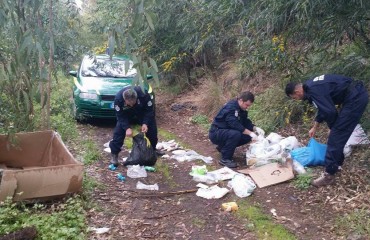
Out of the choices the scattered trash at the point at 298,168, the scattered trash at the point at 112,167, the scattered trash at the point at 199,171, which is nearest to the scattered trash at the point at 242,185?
the scattered trash at the point at 199,171

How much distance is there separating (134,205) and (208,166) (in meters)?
1.82

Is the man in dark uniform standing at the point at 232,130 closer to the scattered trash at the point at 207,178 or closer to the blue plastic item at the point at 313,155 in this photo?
the scattered trash at the point at 207,178

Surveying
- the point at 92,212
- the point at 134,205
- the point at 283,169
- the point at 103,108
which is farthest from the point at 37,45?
the point at 103,108

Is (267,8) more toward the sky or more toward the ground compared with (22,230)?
more toward the sky

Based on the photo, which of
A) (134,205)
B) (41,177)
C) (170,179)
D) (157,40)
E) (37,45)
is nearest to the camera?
(37,45)

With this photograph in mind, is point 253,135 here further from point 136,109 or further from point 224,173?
point 136,109

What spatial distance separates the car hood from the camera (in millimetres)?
8984

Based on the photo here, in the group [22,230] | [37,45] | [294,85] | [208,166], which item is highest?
[37,45]

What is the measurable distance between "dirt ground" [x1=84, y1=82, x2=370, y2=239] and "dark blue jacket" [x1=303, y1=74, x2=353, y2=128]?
0.90 metres

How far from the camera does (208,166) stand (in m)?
6.58

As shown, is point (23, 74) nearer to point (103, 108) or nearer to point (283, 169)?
point (283, 169)

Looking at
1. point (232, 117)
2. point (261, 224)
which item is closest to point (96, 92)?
point (232, 117)

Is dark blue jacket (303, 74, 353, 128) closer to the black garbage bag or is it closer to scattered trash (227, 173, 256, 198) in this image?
scattered trash (227, 173, 256, 198)

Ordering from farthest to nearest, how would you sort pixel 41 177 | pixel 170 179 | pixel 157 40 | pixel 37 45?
1. pixel 157 40
2. pixel 170 179
3. pixel 41 177
4. pixel 37 45
